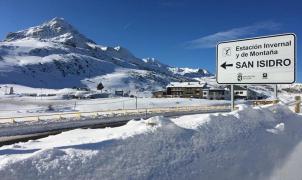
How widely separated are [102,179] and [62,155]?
759 mm

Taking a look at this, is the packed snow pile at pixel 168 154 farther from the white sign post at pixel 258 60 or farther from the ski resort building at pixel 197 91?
the ski resort building at pixel 197 91

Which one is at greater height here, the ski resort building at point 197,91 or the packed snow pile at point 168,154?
the ski resort building at point 197,91

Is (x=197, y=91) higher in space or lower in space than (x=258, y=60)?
lower

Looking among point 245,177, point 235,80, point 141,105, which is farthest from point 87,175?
point 141,105

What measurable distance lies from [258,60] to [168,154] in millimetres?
11160

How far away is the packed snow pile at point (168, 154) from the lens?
554 cm

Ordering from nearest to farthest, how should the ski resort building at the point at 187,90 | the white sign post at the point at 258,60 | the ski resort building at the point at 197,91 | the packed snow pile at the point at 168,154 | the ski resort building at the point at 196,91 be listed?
the packed snow pile at the point at 168,154, the white sign post at the point at 258,60, the ski resort building at the point at 197,91, the ski resort building at the point at 196,91, the ski resort building at the point at 187,90

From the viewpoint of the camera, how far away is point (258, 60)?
16984 millimetres

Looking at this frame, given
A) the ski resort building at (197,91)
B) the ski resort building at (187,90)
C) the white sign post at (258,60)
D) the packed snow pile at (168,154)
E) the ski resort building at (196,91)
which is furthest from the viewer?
the ski resort building at (187,90)

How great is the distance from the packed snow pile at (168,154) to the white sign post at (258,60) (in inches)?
208

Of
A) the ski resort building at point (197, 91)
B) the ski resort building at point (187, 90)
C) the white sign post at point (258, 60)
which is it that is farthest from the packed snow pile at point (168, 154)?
the ski resort building at point (187, 90)

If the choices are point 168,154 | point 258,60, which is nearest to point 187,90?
point 258,60

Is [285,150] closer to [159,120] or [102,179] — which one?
[159,120]

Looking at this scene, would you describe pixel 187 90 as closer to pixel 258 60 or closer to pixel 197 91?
pixel 197 91
